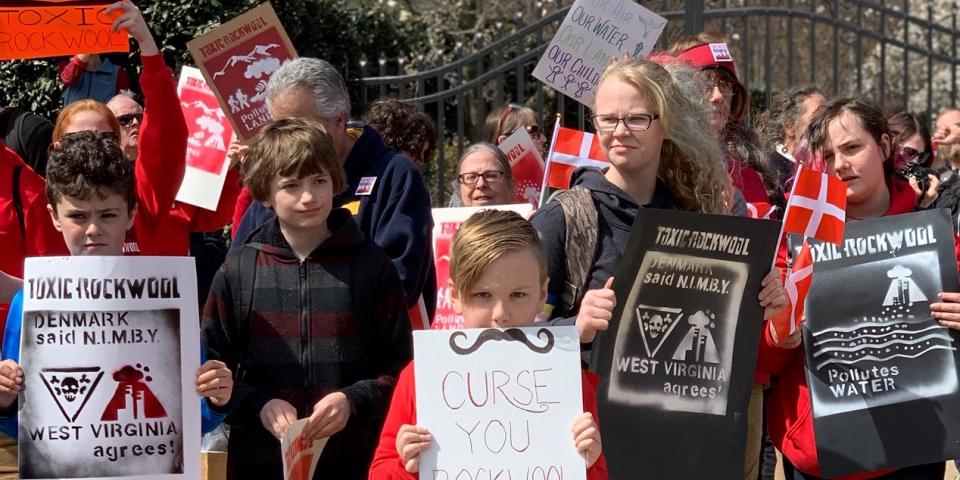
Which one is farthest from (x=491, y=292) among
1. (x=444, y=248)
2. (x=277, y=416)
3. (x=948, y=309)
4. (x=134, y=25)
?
(x=444, y=248)

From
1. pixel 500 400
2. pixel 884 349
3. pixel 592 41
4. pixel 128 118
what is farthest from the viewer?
pixel 592 41

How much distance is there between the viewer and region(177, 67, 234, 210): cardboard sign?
20.5 feet

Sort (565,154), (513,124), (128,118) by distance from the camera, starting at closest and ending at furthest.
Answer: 1. (565,154)
2. (128,118)
3. (513,124)

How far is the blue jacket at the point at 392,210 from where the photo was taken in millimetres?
5086

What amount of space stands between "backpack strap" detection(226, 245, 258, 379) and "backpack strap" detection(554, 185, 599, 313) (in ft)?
3.08

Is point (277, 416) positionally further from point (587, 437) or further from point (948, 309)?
point (948, 309)

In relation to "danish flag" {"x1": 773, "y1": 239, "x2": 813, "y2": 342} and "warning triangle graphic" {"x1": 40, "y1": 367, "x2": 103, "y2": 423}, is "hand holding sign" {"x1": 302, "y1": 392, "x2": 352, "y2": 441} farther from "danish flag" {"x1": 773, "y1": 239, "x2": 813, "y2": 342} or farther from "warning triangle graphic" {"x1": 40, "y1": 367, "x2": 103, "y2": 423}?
"danish flag" {"x1": 773, "y1": 239, "x2": 813, "y2": 342}

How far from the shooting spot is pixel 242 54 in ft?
20.1

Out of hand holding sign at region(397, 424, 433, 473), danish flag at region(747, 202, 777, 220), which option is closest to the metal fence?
danish flag at region(747, 202, 777, 220)

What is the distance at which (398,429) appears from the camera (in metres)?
3.47

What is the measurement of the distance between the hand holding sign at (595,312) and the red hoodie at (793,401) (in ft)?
2.89

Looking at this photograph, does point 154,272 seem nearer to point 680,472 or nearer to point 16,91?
point 680,472

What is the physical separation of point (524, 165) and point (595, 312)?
413 cm

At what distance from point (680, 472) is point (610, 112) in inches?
40.8
